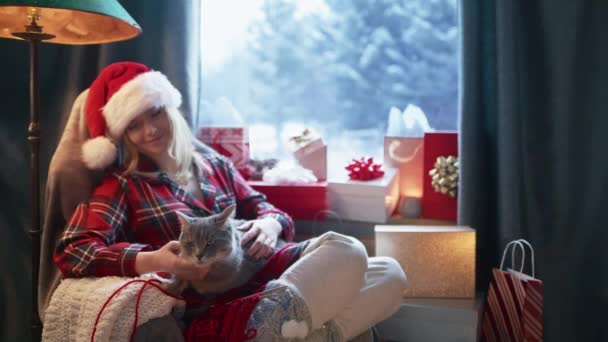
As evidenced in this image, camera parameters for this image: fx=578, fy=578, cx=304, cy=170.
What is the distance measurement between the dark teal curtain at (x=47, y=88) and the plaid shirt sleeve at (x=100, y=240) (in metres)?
0.61

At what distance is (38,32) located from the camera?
5.07 feet

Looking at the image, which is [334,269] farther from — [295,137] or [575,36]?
[575,36]

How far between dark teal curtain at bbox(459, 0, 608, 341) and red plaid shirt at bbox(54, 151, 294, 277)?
2.38 feet

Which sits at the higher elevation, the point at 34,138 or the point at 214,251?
the point at 34,138

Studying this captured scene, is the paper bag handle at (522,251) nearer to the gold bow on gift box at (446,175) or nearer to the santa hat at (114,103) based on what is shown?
the gold bow on gift box at (446,175)

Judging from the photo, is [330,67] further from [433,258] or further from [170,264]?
[170,264]

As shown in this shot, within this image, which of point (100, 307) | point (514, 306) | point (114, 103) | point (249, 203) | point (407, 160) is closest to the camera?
point (100, 307)

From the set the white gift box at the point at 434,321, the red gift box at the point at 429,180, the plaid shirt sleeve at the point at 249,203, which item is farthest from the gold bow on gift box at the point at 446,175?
the plaid shirt sleeve at the point at 249,203

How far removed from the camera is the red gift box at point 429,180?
6.82 ft

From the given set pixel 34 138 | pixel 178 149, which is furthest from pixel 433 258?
pixel 34 138

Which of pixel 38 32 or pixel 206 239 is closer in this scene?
pixel 206 239

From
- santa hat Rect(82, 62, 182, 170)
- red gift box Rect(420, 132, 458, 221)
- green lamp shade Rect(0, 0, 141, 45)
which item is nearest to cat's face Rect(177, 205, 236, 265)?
santa hat Rect(82, 62, 182, 170)

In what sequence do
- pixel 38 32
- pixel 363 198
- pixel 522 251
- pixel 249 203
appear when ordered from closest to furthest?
pixel 38 32, pixel 522 251, pixel 249 203, pixel 363 198

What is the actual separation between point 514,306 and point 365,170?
0.71 m
